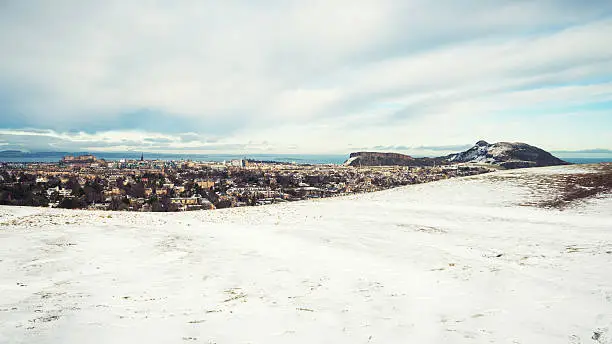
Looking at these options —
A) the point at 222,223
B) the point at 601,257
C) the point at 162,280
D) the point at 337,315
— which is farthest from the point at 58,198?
the point at 601,257

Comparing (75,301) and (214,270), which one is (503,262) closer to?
(214,270)

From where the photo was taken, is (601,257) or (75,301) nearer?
(75,301)

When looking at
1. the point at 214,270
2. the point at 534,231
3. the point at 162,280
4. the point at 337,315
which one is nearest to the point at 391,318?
the point at 337,315

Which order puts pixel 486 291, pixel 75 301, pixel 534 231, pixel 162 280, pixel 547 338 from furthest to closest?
pixel 534 231 → pixel 162 280 → pixel 486 291 → pixel 75 301 → pixel 547 338

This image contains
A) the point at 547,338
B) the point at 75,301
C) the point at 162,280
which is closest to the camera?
the point at 547,338

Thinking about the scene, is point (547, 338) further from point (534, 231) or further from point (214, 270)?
point (534, 231)

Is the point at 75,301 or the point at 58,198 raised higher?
the point at 75,301
